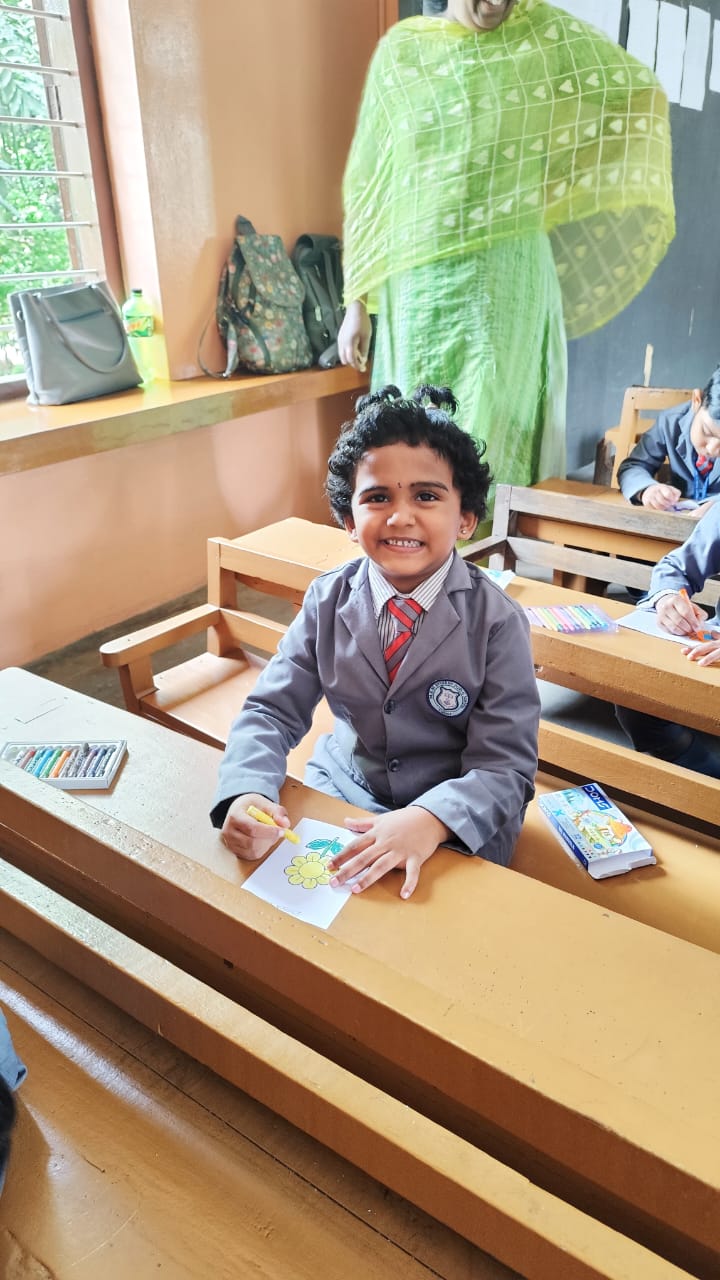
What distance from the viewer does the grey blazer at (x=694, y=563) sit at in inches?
79.7

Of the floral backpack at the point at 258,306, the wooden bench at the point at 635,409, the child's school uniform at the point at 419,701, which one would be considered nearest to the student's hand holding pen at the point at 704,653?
the child's school uniform at the point at 419,701

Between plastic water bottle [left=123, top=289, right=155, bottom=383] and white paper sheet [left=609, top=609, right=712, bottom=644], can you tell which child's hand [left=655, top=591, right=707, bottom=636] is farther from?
plastic water bottle [left=123, top=289, right=155, bottom=383]

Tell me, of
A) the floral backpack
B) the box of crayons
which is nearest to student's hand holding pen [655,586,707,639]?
the box of crayons

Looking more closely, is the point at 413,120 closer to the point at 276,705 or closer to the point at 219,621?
the point at 219,621

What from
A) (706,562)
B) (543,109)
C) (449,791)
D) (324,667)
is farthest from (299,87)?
(449,791)

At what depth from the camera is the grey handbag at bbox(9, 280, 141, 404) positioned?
112 inches

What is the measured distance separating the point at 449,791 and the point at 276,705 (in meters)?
0.35

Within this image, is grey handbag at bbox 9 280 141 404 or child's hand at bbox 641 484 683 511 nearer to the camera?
child's hand at bbox 641 484 683 511

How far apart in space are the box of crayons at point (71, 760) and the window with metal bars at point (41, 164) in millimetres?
2202

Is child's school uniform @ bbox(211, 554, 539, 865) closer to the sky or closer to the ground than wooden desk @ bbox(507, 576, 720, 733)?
closer to the sky

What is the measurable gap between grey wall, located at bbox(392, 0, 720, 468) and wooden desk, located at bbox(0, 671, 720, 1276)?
3.13m

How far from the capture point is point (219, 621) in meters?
2.35

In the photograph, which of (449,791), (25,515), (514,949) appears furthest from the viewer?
(25,515)

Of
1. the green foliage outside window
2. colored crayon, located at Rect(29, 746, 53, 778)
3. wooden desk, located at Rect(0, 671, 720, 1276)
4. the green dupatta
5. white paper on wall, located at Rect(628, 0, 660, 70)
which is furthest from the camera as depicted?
white paper on wall, located at Rect(628, 0, 660, 70)
